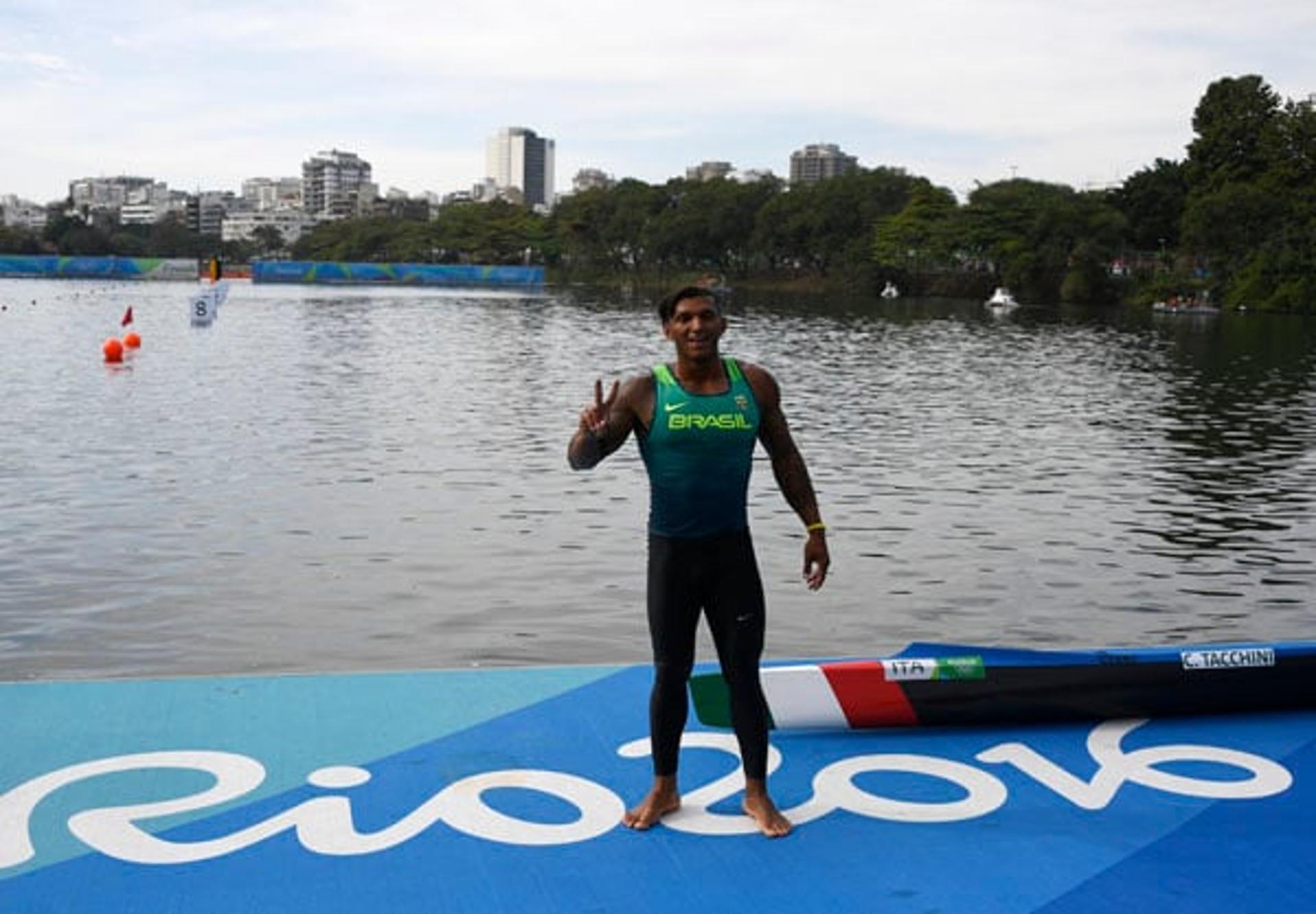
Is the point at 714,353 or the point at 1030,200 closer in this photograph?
the point at 714,353

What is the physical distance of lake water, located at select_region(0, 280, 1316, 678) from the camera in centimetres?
971

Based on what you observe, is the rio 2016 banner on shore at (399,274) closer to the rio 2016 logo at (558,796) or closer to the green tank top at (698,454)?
the rio 2016 logo at (558,796)

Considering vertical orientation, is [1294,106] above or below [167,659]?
above

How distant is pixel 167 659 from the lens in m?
8.76

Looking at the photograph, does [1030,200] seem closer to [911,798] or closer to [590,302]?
[590,302]

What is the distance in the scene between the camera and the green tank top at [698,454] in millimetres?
4902

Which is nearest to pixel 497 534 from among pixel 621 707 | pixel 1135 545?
pixel 1135 545

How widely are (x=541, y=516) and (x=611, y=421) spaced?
8.75m

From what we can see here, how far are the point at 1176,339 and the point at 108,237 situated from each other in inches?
5862

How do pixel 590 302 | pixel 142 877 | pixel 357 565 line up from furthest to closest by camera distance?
pixel 590 302
pixel 357 565
pixel 142 877

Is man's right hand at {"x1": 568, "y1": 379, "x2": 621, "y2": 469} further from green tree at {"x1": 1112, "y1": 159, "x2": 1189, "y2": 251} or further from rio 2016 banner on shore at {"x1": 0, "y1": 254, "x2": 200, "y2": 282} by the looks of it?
rio 2016 banner on shore at {"x1": 0, "y1": 254, "x2": 200, "y2": 282}

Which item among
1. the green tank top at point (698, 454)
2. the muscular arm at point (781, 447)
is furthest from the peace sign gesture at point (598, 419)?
the muscular arm at point (781, 447)

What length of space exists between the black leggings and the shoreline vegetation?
171ft

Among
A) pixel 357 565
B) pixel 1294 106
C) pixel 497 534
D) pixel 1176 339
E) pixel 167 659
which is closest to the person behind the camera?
pixel 167 659
